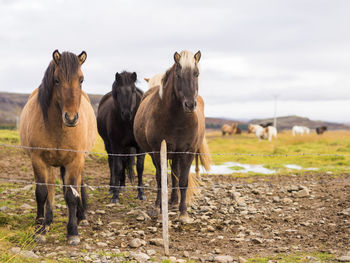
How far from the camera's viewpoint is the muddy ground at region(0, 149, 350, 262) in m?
4.95

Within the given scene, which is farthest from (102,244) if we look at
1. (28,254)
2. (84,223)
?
(84,223)

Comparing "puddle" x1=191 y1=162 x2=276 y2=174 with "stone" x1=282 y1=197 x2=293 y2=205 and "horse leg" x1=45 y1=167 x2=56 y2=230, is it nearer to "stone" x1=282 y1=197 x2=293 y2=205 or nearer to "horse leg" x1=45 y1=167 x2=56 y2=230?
"stone" x1=282 y1=197 x2=293 y2=205

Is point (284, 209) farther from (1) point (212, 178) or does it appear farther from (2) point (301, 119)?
(2) point (301, 119)

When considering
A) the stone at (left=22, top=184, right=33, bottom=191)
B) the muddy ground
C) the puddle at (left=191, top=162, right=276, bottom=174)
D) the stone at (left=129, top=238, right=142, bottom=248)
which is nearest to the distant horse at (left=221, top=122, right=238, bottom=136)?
the puddle at (left=191, top=162, right=276, bottom=174)

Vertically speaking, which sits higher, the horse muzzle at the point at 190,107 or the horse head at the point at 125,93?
the horse head at the point at 125,93

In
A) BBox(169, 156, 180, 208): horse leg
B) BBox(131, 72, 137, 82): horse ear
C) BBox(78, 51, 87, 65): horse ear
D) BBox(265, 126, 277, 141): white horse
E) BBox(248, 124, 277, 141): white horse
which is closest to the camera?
BBox(78, 51, 87, 65): horse ear

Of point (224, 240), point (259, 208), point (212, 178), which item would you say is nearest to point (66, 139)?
point (224, 240)

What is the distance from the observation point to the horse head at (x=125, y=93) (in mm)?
7574

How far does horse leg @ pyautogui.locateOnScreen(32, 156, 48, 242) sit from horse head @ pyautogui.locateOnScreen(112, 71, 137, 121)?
2.77m

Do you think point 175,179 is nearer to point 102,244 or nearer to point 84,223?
point 84,223

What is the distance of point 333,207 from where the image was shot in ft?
22.8

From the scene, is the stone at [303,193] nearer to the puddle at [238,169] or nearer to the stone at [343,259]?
the stone at [343,259]

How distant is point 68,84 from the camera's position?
456 cm

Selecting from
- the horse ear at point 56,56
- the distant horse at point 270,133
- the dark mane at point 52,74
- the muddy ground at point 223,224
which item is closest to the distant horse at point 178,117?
the muddy ground at point 223,224
